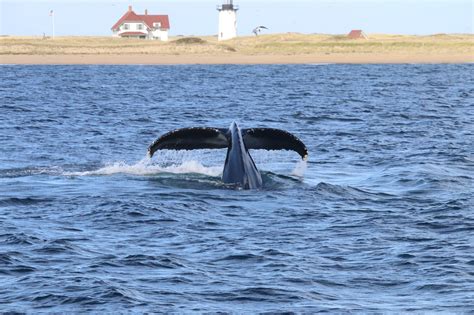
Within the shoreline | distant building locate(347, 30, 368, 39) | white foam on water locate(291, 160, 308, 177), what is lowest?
the shoreline

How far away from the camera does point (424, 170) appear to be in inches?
824

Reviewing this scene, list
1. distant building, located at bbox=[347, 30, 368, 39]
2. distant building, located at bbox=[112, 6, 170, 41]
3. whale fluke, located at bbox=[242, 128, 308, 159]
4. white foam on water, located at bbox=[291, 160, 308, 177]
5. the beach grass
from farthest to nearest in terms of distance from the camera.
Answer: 1. distant building, located at bbox=[112, 6, 170, 41]
2. distant building, located at bbox=[347, 30, 368, 39]
3. the beach grass
4. white foam on water, located at bbox=[291, 160, 308, 177]
5. whale fluke, located at bbox=[242, 128, 308, 159]

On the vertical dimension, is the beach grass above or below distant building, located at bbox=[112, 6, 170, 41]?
below

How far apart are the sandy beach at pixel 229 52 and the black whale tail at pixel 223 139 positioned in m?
72.2

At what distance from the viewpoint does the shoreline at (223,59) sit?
299 ft

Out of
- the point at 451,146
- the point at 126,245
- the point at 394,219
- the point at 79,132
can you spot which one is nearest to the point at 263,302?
the point at 126,245

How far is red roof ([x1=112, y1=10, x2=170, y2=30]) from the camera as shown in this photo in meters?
140

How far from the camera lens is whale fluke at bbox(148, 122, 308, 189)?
17828 mm

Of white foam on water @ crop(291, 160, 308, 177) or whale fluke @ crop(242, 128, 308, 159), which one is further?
white foam on water @ crop(291, 160, 308, 177)

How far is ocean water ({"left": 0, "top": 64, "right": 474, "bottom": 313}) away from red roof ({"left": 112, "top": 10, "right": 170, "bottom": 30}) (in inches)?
4230

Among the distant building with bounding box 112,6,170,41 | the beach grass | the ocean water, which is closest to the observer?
the ocean water

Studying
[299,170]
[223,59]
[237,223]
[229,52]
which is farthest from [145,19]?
[237,223]

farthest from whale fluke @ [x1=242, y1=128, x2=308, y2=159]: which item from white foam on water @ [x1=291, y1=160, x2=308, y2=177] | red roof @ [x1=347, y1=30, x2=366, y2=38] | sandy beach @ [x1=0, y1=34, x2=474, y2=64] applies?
red roof @ [x1=347, y1=30, x2=366, y2=38]

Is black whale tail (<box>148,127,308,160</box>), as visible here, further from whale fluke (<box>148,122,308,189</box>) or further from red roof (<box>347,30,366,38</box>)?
red roof (<box>347,30,366,38</box>)
